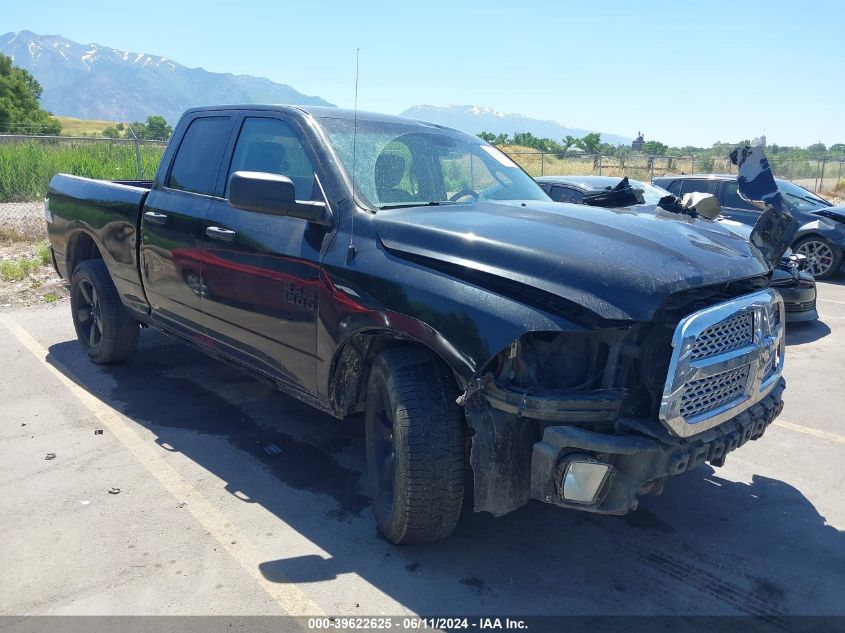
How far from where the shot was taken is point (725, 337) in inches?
108

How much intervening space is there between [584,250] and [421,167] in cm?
146

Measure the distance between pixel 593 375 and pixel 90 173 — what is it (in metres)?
16.9

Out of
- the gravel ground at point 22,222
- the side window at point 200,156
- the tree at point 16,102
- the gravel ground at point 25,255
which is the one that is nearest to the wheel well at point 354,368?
the side window at point 200,156

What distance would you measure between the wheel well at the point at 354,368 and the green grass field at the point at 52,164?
14958 mm

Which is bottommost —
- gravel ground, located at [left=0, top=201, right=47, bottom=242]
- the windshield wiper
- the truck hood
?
gravel ground, located at [left=0, top=201, right=47, bottom=242]

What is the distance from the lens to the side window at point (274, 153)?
372 centimetres

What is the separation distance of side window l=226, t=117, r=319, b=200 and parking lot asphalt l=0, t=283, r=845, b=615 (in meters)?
1.70

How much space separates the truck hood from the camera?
8.51 feet

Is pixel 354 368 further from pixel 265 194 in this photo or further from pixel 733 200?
pixel 733 200

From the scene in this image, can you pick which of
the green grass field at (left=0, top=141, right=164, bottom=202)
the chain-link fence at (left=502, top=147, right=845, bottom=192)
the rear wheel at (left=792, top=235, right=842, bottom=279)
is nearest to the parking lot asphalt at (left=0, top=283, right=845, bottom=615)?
the rear wheel at (left=792, top=235, right=842, bottom=279)

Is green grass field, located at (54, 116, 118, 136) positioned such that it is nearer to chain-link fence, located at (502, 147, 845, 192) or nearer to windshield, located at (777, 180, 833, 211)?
chain-link fence, located at (502, 147, 845, 192)

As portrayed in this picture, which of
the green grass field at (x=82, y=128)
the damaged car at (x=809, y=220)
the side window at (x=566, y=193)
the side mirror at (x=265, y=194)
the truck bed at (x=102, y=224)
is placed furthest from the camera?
the green grass field at (x=82, y=128)

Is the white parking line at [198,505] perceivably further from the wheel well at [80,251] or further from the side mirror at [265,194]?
the side mirror at [265,194]

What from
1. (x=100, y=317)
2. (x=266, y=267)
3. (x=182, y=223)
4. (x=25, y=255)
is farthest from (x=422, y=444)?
(x=25, y=255)
